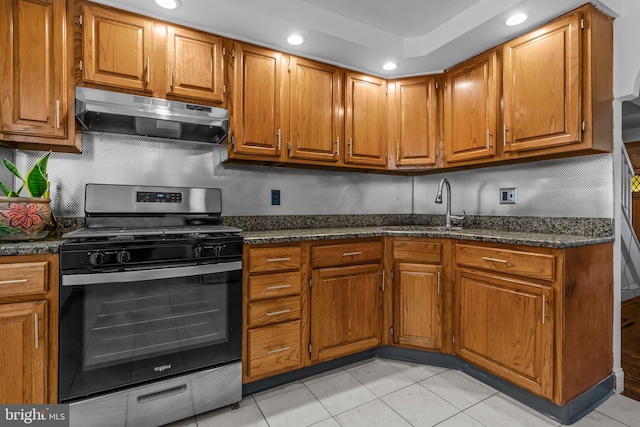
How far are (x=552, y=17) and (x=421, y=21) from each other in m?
0.78

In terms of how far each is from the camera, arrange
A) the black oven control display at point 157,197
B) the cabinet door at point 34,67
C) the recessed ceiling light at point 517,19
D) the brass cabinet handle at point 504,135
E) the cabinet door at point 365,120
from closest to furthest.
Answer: the cabinet door at point 34,67 < the recessed ceiling light at point 517,19 < the black oven control display at point 157,197 < the brass cabinet handle at point 504,135 < the cabinet door at point 365,120

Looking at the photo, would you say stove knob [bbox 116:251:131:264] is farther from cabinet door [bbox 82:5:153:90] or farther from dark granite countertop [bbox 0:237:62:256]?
cabinet door [bbox 82:5:153:90]

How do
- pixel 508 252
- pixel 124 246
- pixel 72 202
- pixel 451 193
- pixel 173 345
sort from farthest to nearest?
1. pixel 451 193
2. pixel 72 202
3. pixel 508 252
4. pixel 173 345
5. pixel 124 246

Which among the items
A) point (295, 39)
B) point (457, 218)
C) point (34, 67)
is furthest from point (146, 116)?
point (457, 218)

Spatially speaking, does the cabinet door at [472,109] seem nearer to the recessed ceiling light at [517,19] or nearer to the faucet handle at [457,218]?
the recessed ceiling light at [517,19]

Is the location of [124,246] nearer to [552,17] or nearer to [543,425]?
[543,425]

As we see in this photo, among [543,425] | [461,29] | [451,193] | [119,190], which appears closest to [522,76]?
[461,29]

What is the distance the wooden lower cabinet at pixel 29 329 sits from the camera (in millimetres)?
1338

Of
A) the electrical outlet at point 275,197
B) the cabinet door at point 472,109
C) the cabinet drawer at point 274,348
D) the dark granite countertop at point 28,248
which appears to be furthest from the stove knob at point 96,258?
the cabinet door at point 472,109

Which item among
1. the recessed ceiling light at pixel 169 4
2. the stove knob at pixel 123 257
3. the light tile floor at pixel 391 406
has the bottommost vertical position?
the light tile floor at pixel 391 406

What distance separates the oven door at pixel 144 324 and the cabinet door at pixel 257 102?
0.86 metres

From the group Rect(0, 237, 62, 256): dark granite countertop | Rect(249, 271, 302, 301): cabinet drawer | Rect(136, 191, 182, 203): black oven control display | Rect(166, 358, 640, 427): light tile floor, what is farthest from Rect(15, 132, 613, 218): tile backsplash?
Rect(166, 358, 640, 427): light tile floor

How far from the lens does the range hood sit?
5.51ft

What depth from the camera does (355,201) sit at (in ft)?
9.46
